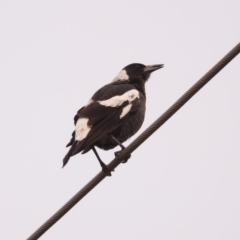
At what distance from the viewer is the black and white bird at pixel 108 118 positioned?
19.2 feet

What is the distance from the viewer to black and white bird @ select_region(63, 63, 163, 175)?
5.87 m

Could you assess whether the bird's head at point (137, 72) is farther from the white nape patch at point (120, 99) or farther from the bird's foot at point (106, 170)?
the bird's foot at point (106, 170)

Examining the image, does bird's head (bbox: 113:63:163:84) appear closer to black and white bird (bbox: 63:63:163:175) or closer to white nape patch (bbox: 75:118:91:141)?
black and white bird (bbox: 63:63:163:175)

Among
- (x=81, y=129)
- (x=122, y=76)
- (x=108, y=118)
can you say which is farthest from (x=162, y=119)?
(x=122, y=76)

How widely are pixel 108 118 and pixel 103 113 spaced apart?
3.0 inches

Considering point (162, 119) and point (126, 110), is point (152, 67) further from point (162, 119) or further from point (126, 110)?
point (162, 119)

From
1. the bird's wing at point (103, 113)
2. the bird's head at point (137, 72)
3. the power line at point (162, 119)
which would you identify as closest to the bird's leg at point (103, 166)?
the bird's wing at point (103, 113)

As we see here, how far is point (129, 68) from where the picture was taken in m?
8.06

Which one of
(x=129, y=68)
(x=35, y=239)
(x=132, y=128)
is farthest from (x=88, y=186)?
(x=129, y=68)

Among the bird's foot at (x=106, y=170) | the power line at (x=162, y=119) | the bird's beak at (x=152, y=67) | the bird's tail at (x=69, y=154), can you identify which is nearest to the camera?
the power line at (x=162, y=119)

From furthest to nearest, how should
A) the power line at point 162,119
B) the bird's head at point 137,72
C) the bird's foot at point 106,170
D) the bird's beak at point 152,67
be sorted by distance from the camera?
1. the bird's beak at point 152,67
2. the bird's head at point 137,72
3. the bird's foot at point 106,170
4. the power line at point 162,119

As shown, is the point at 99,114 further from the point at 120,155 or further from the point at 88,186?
the point at 88,186

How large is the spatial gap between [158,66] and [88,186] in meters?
3.53

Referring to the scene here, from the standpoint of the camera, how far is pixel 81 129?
5.98m
